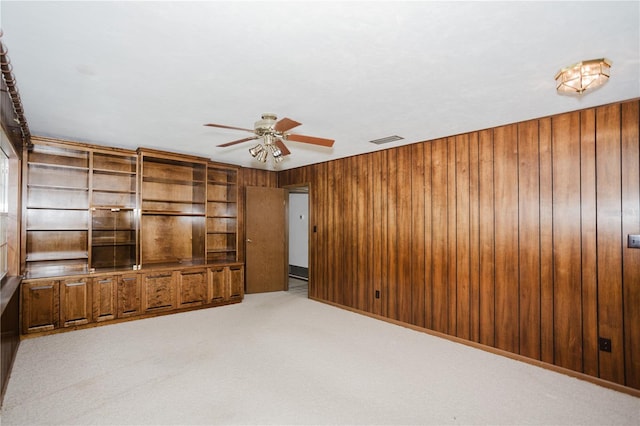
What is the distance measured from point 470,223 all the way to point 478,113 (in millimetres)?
1301

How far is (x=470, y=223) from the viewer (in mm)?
3900

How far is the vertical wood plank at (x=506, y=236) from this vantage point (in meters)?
3.52

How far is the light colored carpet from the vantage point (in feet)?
7.88

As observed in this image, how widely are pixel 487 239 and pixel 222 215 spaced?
14.4 ft

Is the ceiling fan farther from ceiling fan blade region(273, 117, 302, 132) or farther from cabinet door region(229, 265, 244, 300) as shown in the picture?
cabinet door region(229, 265, 244, 300)

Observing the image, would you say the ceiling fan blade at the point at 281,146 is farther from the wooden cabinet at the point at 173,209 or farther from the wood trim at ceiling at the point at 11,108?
the wooden cabinet at the point at 173,209

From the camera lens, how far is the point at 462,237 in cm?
397

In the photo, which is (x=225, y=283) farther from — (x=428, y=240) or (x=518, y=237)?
(x=518, y=237)

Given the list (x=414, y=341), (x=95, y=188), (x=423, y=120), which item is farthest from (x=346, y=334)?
(x=95, y=188)

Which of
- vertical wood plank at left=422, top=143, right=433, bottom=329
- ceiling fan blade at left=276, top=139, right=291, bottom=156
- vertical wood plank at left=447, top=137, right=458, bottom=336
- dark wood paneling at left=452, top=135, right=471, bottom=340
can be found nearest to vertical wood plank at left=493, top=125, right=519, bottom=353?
dark wood paneling at left=452, top=135, right=471, bottom=340

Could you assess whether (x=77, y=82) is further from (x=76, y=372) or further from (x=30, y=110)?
(x=76, y=372)

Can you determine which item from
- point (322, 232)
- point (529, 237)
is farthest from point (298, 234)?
point (529, 237)

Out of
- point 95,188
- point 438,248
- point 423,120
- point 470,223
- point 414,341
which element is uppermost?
point 423,120

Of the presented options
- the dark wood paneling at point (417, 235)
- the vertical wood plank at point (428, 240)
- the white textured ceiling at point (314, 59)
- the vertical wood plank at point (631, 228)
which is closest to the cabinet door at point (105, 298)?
the white textured ceiling at point (314, 59)
